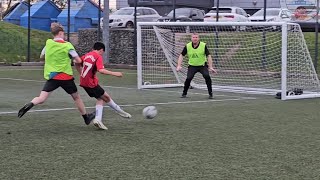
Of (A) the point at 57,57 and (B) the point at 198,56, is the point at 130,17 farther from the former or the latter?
(A) the point at 57,57

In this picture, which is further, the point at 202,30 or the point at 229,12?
the point at 229,12

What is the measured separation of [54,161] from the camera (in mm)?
6730

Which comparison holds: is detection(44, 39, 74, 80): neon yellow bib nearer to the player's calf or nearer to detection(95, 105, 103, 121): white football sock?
the player's calf

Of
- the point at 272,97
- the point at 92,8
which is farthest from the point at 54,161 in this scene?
the point at 92,8

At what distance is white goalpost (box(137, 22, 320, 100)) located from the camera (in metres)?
17.8

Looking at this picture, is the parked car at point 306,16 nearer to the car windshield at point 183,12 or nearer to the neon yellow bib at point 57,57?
the car windshield at point 183,12

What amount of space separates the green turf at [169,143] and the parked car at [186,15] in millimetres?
16338

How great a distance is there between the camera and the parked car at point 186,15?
29122mm

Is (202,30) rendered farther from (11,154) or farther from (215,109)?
(11,154)

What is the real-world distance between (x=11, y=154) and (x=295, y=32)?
9.76 m

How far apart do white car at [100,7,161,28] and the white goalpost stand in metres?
11.3

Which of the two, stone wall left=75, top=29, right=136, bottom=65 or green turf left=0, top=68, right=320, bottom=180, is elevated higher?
stone wall left=75, top=29, right=136, bottom=65

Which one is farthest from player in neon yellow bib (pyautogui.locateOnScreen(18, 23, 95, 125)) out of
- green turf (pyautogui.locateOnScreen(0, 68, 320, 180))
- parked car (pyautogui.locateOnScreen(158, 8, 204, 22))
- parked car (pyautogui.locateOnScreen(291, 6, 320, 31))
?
parked car (pyautogui.locateOnScreen(158, 8, 204, 22))

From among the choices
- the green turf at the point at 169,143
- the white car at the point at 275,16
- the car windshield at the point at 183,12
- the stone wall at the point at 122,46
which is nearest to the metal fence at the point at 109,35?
the stone wall at the point at 122,46
